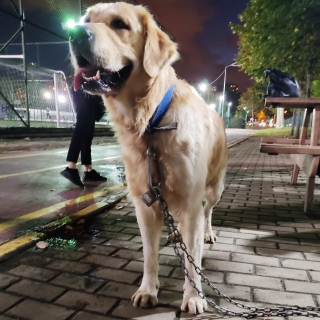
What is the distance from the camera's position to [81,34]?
1.88 meters

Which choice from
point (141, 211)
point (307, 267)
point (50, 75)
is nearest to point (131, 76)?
point (141, 211)

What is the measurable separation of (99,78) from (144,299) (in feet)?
4.76

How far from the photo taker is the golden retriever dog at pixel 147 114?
201 cm

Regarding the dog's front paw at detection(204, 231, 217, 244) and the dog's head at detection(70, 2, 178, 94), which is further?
the dog's front paw at detection(204, 231, 217, 244)

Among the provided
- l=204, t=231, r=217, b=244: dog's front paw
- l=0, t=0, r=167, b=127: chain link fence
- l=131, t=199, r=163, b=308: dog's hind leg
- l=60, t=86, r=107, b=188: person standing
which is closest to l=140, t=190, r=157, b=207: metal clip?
l=131, t=199, r=163, b=308: dog's hind leg

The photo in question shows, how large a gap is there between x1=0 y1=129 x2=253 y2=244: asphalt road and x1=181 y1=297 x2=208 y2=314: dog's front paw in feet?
5.65

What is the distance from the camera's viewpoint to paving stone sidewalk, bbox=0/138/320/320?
6.45 ft

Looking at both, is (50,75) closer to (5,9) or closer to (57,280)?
(5,9)

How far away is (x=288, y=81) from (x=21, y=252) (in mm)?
4138

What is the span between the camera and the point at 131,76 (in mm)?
2145

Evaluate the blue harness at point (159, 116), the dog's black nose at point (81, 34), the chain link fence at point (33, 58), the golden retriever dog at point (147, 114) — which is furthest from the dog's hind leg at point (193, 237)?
the chain link fence at point (33, 58)

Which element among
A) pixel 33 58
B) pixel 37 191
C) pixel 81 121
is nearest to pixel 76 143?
pixel 81 121

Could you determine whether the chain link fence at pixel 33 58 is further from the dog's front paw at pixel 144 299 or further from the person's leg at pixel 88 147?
the dog's front paw at pixel 144 299

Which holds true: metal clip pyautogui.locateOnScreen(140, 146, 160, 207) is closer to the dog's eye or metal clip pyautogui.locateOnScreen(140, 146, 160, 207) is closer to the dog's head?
the dog's head
